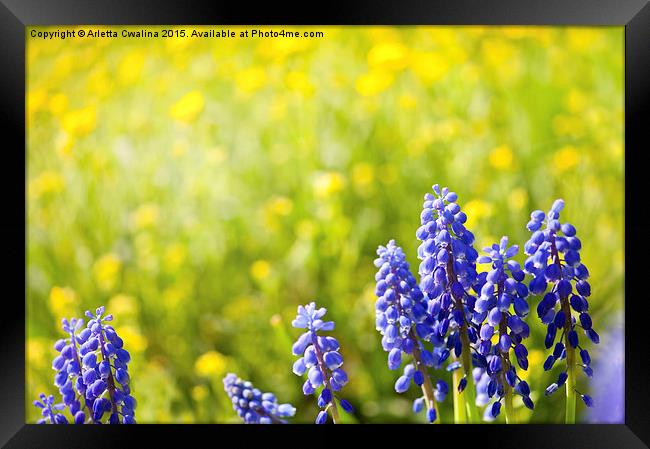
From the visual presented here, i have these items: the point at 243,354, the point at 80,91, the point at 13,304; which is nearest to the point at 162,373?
the point at 243,354

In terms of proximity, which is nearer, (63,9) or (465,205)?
(63,9)

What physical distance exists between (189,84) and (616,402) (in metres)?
2.04

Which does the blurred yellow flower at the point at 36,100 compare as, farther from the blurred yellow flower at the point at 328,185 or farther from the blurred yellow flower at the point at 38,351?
the blurred yellow flower at the point at 328,185

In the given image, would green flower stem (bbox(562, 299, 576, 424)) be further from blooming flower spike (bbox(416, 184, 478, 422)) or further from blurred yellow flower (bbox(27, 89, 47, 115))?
blurred yellow flower (bbox(27, 89, 47, 115))

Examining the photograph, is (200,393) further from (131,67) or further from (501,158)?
(501,158)

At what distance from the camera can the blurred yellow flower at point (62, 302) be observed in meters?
2.34

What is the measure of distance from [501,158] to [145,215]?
1450 mm

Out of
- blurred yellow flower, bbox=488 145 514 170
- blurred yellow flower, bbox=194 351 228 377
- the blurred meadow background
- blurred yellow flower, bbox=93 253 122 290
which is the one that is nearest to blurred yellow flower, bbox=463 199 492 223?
the blurred meadow background

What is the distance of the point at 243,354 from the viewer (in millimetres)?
2418

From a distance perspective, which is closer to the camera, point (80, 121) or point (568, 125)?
point (80, 121)

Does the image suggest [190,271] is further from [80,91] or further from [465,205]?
[465,205]

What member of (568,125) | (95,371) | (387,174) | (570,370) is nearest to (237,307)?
(387,174)

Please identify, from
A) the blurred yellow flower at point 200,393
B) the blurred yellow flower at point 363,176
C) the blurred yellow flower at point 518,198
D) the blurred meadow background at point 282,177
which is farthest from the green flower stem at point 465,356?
the blurred yellow flower at point 363,176

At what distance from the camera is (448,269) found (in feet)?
4.96
